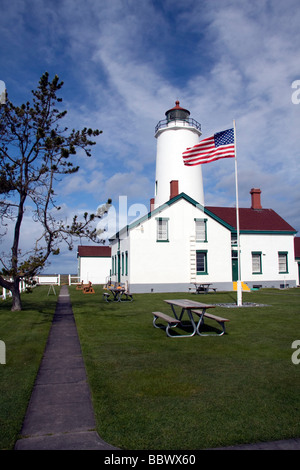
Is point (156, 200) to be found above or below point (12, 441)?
above

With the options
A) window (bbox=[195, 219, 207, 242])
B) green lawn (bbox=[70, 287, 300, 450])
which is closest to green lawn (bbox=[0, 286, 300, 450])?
green lawn (bbox=[70, 287, 300, 450])

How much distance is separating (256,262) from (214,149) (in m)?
15.4

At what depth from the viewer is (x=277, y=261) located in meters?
31.0

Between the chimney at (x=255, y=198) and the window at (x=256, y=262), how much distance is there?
545cm

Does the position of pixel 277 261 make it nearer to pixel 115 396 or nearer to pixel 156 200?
pixel 156 200

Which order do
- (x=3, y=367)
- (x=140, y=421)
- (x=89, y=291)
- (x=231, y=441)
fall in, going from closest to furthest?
1. (x=231, y=441)
2. (x=140, y=421)
3. (x=3, y=367)
4. (x=89, y=291)

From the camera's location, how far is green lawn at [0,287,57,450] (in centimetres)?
452

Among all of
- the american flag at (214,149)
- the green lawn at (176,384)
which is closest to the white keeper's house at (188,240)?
the american flag at (214,149)

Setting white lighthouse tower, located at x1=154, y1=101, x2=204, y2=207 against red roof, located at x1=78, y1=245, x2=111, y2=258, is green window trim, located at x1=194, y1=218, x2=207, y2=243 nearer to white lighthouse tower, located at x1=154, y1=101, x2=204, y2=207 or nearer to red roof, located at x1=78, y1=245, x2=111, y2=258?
white lighthouse tower, located at x1=154, y1=101, x2=204, y2=207

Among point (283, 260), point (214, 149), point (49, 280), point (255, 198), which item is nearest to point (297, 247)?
point (283, 260)

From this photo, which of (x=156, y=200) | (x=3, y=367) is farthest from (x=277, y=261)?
(x=3, y=367)

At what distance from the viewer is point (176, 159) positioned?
97.8ft

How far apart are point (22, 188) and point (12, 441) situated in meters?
12.4

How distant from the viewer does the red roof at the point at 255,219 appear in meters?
30.9
